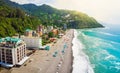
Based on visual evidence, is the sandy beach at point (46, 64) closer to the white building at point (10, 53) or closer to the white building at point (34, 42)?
the white building at point (10, 53)

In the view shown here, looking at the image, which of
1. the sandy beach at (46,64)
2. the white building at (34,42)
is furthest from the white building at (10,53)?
the white building at (34,42)

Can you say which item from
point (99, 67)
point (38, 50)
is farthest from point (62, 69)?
point (38, 50)

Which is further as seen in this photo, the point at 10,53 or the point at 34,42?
the point at 34,42

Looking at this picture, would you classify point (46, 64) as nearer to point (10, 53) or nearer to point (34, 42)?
point (10, 53)

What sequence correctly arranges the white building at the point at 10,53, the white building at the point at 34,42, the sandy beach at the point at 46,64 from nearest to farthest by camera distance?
the sandy beach at the point at 46,64
the white building at the point at 10,53
the white building at the point at 34,42

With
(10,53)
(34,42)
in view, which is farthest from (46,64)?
(34,42)

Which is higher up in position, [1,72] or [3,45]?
[3,45]

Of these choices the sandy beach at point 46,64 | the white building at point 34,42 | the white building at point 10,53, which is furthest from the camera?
the white building at point 34,42

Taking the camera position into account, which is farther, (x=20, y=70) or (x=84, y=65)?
(x=84, y=65)

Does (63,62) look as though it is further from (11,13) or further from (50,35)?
(11,13)

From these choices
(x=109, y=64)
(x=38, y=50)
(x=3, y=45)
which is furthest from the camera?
(x=38, y=50)

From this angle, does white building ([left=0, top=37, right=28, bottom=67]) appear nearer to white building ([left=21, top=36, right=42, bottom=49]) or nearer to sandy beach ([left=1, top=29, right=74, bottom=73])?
sandy beach ([left=1, top=29, right=74, bottom=73])
